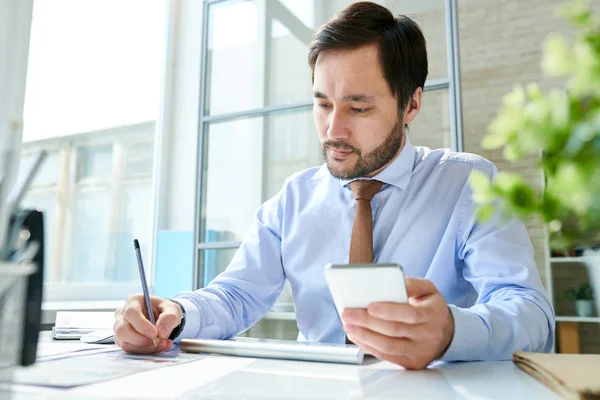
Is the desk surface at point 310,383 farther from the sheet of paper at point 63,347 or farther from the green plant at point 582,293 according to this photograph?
the green plant at point 582,293

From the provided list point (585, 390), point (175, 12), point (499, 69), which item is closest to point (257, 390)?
point (585, 390)

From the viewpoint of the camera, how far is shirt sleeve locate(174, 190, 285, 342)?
4.16 feet

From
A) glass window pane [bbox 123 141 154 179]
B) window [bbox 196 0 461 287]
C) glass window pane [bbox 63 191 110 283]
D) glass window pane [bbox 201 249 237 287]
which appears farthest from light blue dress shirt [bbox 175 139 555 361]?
glass window pane [bbox 123 141 154 179]

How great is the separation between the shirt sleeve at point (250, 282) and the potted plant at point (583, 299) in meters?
3.33

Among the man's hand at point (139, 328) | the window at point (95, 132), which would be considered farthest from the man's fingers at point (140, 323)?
the window at point (95, 132)

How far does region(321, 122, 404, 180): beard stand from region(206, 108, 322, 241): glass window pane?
109cm

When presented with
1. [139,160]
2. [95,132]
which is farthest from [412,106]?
[139,160]

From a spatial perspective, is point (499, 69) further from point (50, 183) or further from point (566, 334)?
point (50, 183)

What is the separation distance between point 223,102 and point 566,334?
320 centimetres

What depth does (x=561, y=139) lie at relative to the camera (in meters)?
0.32

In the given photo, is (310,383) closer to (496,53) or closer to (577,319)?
(577,319)

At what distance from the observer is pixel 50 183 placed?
2.73 m

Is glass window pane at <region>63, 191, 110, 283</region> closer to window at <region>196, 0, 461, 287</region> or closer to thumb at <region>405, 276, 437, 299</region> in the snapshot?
window at <region>196, 0, 461, 287</region>

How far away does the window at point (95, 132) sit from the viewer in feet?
8.68
